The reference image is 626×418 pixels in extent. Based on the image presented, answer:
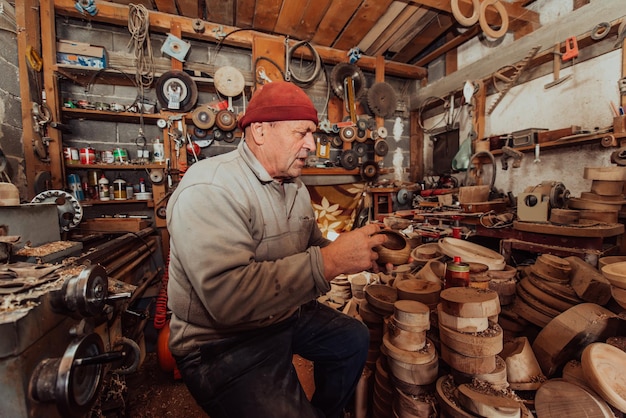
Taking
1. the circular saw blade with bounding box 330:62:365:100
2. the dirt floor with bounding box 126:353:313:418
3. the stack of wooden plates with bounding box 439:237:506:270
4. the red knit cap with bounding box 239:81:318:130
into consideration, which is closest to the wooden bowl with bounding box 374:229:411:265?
the red knit cap with bounding box 239:81:318:130

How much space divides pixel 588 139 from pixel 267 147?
10.9ft

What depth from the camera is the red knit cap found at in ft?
4.58

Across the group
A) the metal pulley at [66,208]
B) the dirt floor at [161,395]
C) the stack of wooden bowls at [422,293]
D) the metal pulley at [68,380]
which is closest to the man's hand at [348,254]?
the stack of wooden bowls at [422,293]

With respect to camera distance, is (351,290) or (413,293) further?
(351,290)

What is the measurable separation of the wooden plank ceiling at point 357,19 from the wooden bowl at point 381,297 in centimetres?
329

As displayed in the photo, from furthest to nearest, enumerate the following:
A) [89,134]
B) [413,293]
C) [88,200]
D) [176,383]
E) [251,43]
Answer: [251,43] → [89,134] → [88,200] → [176,383] → [413,293]

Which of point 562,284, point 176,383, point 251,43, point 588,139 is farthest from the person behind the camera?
point 251,43

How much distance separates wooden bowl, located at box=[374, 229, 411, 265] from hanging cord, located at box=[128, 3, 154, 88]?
3.82 metres

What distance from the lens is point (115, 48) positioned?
3729 millimetres

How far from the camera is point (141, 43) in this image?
3.58m

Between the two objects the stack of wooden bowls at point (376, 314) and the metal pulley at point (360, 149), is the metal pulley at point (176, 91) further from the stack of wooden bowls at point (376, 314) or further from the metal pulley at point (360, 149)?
the stack of wooden bowls at point (376, 314)

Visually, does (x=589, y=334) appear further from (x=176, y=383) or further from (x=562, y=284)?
(x=176, y=383)

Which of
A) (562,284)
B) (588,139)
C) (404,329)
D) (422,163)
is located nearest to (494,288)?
(562,284)

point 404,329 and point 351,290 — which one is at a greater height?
point 404,329
